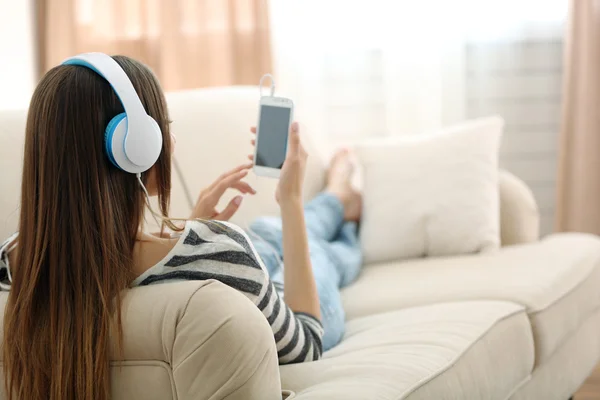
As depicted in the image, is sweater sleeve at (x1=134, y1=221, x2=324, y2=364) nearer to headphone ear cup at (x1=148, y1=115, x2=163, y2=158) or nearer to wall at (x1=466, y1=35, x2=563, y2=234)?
headphone ear cup at (x1=148, y1=115, x2=163, y2=158)

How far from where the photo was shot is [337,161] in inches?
98.9

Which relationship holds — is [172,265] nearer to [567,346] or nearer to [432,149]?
[567,346]

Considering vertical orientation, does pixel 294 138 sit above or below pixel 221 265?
above

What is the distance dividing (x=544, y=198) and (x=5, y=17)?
2.07 meters

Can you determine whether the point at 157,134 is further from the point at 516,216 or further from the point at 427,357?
the point at 516,216

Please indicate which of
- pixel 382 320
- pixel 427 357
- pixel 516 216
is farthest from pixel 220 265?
pixel 516 216

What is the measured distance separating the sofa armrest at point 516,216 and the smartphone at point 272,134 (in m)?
1.01

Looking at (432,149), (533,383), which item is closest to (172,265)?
(533,383)

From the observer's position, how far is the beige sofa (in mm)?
1049

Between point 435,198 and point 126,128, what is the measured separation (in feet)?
4.49

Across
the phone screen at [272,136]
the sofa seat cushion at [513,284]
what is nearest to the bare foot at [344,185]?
the sofa seat cushion at [513,284]

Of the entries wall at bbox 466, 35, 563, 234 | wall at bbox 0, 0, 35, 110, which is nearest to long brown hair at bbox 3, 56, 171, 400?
wall at bbox 0, 0, 35, 110

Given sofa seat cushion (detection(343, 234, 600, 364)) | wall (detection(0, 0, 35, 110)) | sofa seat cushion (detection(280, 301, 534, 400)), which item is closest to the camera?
sofa seat cushion (detection(280, 301, 534, 400))

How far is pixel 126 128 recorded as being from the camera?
111 centimetres
